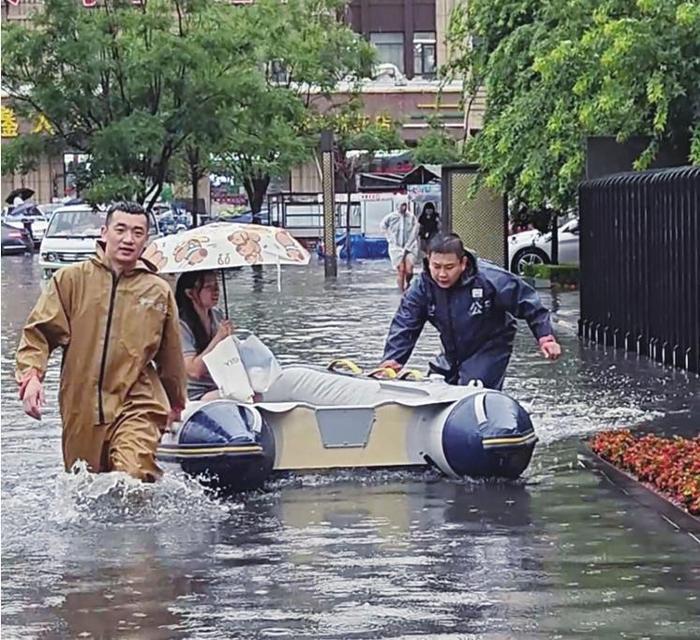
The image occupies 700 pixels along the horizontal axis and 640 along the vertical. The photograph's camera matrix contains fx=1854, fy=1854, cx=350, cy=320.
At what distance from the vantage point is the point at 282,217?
5588 cm

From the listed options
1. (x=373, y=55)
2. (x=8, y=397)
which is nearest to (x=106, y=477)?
(x=8, y=397)

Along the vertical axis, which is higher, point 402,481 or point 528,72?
point 528,72

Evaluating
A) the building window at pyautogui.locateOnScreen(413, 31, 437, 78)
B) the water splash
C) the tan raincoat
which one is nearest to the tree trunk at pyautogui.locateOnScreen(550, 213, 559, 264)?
the water splash

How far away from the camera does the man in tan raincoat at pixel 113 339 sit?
372 inches

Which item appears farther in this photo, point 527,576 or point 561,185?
point 561,185

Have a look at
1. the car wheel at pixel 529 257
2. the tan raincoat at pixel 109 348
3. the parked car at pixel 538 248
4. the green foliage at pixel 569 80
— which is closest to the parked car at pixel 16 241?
the parked car at pixel 538 248

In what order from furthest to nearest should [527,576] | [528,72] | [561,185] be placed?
[528,72] < [561,185] < [527,576]

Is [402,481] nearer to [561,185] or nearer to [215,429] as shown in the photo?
[215,429]

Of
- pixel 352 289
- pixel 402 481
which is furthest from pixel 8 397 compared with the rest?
pixel 352 289

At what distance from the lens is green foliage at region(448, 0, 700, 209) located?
19.5 m

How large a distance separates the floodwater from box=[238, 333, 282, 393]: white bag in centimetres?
72

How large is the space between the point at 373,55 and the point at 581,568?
5260 centimetres

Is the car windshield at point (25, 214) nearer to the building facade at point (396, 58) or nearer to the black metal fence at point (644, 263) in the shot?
the building facade at point (396, 58)

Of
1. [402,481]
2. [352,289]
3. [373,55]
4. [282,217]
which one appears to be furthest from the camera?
[373,55]
